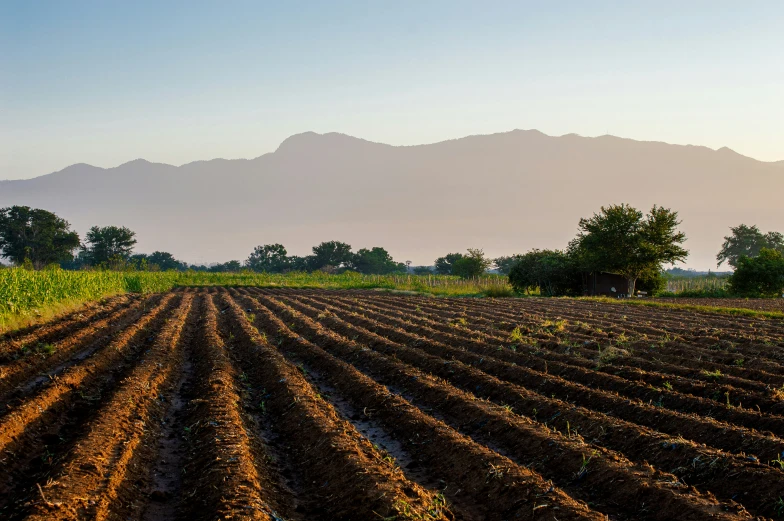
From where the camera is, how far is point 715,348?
13344mm

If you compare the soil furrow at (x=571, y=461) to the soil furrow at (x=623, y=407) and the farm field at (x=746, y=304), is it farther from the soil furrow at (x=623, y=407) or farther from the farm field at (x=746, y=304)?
the farm field at (x=746, y=304)

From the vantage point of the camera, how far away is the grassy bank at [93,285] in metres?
18.1

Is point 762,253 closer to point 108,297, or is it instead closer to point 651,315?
point 651,315

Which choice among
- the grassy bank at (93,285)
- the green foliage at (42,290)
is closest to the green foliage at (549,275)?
the grassy bank at (93,285)

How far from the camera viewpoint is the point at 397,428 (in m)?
8.34

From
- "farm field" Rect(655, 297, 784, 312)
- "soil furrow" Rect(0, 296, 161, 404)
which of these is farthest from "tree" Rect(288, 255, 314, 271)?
"soil furrow" Rect(0, 296, 161, 404)

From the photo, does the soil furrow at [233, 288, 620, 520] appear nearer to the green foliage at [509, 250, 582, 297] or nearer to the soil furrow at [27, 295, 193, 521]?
the soil furrow at [27, 295, 193, 521]

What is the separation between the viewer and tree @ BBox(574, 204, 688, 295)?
38.2 metres

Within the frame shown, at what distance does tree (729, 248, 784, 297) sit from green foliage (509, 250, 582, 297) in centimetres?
1028

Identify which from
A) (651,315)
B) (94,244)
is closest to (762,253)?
(651,315)

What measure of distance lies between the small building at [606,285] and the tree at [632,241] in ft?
2.69

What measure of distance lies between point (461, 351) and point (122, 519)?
8.84 metres

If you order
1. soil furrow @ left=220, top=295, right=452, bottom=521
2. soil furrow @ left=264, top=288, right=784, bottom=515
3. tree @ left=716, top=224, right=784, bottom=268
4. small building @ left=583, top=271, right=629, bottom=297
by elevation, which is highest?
tree @ left=716, top=224, right=784, bottom=268

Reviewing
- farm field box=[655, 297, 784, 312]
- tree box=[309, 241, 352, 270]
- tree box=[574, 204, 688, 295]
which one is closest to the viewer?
farm field box=[655, 297, 784, 312]
